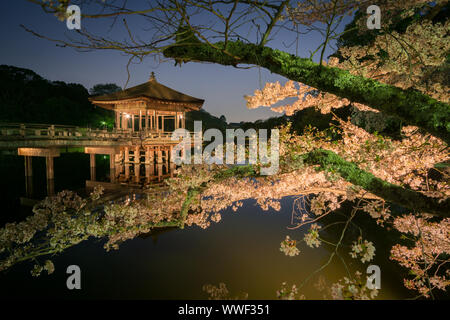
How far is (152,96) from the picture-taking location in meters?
14.2

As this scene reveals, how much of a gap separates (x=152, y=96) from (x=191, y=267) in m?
12.2

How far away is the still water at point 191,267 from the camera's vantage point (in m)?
5.11

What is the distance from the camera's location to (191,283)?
5.50 m

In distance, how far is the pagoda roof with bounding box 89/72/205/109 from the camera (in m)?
14.6

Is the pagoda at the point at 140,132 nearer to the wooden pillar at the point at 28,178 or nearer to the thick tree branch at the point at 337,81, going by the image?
the wooden pillar at the point at 28,178

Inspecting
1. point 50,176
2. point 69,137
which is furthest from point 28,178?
point 69,137

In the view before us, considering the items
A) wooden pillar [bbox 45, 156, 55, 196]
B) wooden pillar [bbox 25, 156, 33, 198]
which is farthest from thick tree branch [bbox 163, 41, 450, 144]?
wooden pillar [bbox 25, 156, 33, 198]

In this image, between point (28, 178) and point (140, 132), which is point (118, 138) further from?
point (28, 178)

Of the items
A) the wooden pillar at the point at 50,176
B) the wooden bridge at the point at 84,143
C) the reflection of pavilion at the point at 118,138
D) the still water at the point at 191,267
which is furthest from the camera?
the wooden pillar at the point at 50,176

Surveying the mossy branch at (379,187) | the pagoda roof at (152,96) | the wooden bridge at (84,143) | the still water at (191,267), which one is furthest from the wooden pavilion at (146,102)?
the mossy branch at (379,187)

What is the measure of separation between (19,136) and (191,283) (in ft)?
29.5

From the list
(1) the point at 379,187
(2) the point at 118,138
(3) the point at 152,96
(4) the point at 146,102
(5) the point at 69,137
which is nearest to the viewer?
(1) the point at 379,187

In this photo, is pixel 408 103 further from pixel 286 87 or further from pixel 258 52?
pixel 286 87
